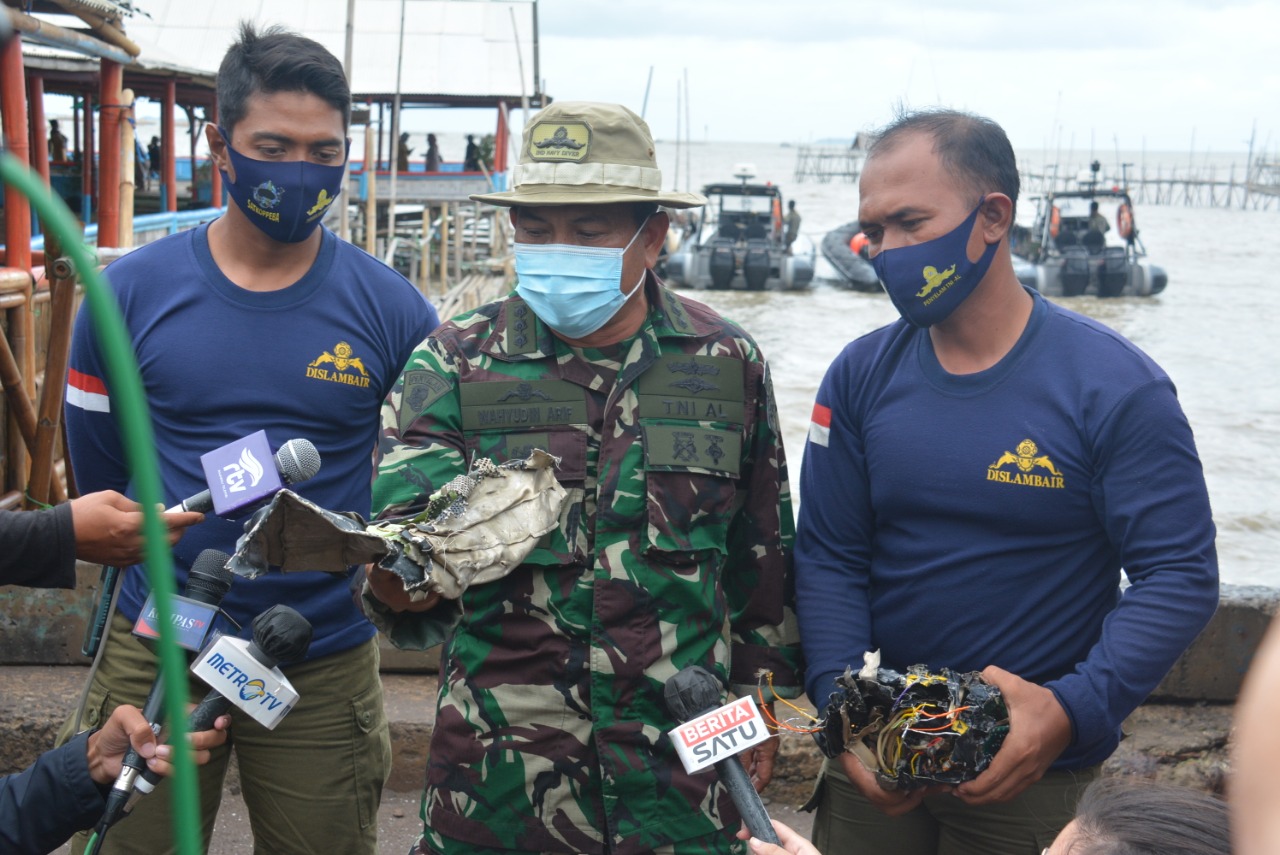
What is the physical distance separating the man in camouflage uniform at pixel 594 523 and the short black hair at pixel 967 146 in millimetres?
506

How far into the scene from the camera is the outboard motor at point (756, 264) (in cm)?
3137

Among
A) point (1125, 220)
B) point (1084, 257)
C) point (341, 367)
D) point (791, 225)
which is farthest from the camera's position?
point (791, 225)

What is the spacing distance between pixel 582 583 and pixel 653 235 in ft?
2.75

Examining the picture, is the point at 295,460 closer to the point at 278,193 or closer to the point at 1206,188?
the point at 278,193

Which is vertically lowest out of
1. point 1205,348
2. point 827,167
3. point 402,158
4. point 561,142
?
point 1205,348

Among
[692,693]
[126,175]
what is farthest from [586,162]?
[126,175]

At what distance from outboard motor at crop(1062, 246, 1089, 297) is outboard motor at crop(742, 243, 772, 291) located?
7532 millimetres

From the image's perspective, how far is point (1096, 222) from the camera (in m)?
32.0

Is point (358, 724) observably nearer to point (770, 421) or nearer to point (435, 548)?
point (435, 548)

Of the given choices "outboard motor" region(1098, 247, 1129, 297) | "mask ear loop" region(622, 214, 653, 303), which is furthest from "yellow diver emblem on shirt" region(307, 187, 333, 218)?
"outboard motor" region(1098, 247, 1129, 297)

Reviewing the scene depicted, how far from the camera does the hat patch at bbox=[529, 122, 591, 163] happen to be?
103 inches

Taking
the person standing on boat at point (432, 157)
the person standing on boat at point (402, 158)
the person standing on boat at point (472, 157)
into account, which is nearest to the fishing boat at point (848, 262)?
the person standing on boat at point (472, 157)

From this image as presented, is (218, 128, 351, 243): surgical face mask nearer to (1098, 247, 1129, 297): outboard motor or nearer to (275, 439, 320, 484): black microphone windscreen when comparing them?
(275, 439, 320, 484): black microphone windscreen

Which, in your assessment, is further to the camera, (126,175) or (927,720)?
(126,175)
